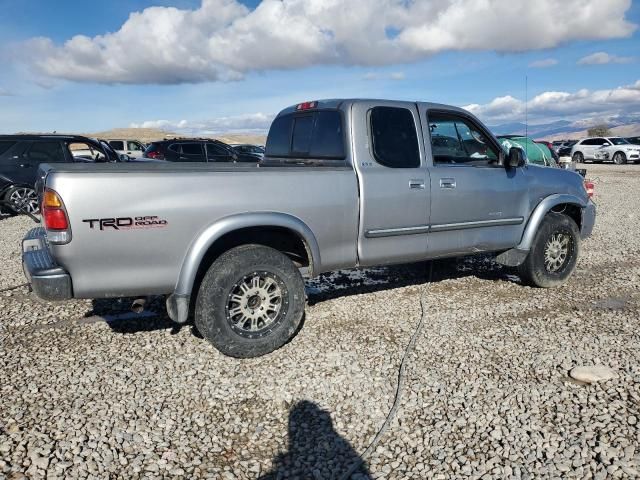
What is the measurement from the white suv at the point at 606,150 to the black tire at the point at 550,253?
2878cm

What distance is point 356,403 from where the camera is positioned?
11.3ft

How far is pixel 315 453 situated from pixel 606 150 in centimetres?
3357

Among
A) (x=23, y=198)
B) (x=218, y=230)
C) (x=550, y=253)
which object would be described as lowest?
(x=550, y=253)

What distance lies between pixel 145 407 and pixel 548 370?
9.27 feet

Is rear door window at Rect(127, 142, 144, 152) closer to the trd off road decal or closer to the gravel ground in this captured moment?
the gravel ground

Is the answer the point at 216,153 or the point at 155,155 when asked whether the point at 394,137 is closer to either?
the point at 216,153

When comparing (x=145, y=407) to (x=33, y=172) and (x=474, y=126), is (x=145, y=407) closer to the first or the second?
(x=474, y=126)

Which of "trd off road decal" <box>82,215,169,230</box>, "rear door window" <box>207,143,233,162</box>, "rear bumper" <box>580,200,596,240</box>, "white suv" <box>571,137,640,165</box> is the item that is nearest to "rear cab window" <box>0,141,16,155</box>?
"rear door window" <box>207,143,233,162</box>

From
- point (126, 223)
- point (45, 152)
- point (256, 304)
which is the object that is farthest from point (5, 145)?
point (256, 304)

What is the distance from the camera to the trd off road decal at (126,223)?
3.43 meters

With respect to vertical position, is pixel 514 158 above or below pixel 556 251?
above

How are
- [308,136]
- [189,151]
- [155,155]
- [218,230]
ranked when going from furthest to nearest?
[189,151] → [155,155] → [308,136] → [218,230]

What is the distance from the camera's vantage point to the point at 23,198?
11508 millimetres

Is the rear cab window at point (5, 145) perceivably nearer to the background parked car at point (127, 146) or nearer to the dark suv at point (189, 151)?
the dark suv at point (189, 151)
